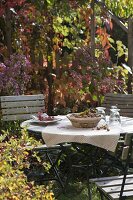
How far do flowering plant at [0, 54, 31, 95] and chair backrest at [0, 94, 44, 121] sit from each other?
0.85 m

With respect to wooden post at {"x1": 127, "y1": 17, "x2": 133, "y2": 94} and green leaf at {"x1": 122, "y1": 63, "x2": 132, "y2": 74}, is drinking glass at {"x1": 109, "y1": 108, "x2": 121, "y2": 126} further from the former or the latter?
wooden post at {"x1": 127, "y1": 17, "x2": 133, "y2": 94}

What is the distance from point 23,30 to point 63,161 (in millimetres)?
2792

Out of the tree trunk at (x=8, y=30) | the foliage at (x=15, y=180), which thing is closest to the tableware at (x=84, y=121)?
the foliage at (x=15, y=180)

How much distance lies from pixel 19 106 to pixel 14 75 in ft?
3.43

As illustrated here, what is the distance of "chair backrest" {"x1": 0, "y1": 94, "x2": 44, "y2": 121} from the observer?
5621 millimetres

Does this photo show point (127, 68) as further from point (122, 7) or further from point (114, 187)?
point (114, 187)

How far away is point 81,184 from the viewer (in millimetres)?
5219

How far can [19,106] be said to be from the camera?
223 inches

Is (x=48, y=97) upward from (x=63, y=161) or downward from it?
upward

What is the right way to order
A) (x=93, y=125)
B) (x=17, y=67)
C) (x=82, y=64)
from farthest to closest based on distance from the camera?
(x=82, y=64) < (x=17, y=67) < (x=93, y=125)

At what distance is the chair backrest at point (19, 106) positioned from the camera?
5.62 meters

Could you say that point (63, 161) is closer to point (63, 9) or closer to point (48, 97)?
point (48, 97)

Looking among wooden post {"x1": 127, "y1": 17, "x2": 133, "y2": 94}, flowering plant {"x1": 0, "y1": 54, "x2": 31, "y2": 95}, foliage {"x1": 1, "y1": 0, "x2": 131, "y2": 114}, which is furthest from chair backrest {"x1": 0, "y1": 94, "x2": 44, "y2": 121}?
wooden post {"x1": 127, "y1": 17, "x2": 133, "y2": 94}

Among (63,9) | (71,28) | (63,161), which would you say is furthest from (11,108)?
(71,28)
